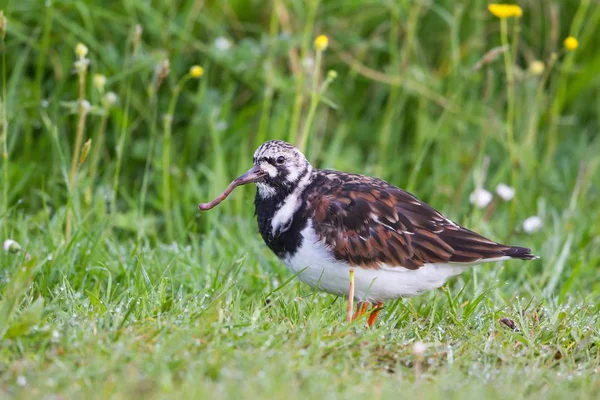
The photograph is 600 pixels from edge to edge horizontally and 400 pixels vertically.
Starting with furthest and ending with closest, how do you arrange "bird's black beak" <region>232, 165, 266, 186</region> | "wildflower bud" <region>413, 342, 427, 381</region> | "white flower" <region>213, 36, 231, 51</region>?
"white flower" <region>213, 36, 231, 51</region> < "bird's black beak" <region>232, 165, 266, 186</region> < "wildflower bud" <region>413, 342, 427, 381</region>

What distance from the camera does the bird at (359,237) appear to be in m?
5.17

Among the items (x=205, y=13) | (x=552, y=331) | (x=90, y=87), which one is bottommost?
(x=552, y=331)

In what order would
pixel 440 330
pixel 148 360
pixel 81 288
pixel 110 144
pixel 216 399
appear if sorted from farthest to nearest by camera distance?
1. pixel 110 144
2. pixel 81 288
3. pixel 440 330
4. pixel 148 360
5. pixel 216 399

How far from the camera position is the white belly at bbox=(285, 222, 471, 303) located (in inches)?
202

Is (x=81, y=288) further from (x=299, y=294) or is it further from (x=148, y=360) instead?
(x=148, y=360)

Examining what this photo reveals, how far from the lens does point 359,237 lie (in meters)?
5.22

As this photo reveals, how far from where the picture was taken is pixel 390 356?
442 cm

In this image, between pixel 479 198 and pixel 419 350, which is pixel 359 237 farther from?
pixel 479 198

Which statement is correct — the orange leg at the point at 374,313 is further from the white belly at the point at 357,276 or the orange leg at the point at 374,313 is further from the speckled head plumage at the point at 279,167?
the speckled head plumage at the point at 279,167

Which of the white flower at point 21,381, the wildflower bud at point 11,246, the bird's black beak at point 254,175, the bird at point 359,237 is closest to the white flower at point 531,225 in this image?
the bird at point 359,237

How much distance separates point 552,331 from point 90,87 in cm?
434

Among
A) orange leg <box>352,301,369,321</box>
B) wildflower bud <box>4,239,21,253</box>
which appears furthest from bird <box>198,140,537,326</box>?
wildflower bud <box>4,239,21,253</box>

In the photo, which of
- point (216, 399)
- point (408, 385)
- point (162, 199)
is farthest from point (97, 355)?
point (162, 199)

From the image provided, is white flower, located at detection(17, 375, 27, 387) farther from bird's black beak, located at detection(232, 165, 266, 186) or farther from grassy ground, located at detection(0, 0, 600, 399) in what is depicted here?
bird's black beak, located at detection(232, 165, 266, 186)
